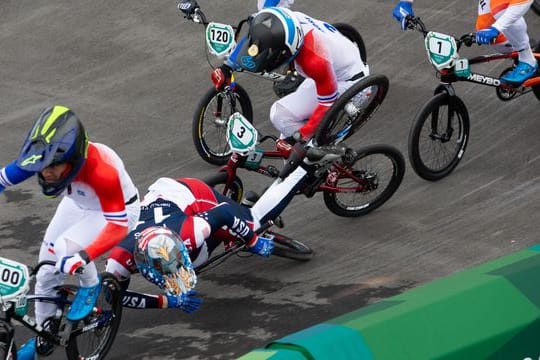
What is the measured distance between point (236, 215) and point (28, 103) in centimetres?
517

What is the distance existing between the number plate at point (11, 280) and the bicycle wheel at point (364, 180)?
10.6ft

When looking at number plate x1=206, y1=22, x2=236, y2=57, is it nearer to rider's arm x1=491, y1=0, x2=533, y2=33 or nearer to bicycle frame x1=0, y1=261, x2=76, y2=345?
rider's arm x1=491, y1=0, x2=533, y2=33

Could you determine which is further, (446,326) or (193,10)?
(193,10)

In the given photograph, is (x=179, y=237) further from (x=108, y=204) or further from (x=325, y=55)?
(x=325, y=55)

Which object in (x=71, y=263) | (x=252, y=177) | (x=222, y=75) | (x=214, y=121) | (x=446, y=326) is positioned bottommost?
(x=252, y=177)

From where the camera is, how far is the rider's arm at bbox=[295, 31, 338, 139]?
363 inches

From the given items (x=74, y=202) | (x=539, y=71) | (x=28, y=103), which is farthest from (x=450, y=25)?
(x=74, y=202)

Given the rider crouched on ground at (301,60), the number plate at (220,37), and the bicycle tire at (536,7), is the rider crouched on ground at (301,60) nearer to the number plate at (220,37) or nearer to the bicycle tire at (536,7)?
the number plate at (220,37)

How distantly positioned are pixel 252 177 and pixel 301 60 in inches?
67.6

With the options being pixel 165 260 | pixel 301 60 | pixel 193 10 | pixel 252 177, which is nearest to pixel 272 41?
pixel 301 60

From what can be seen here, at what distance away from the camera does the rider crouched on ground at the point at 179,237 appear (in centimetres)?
758

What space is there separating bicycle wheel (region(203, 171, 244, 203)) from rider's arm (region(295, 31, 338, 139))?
0.69m

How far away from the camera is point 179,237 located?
25.5 ft

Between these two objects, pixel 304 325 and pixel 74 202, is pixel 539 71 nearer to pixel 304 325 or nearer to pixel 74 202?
pixel 304 325
